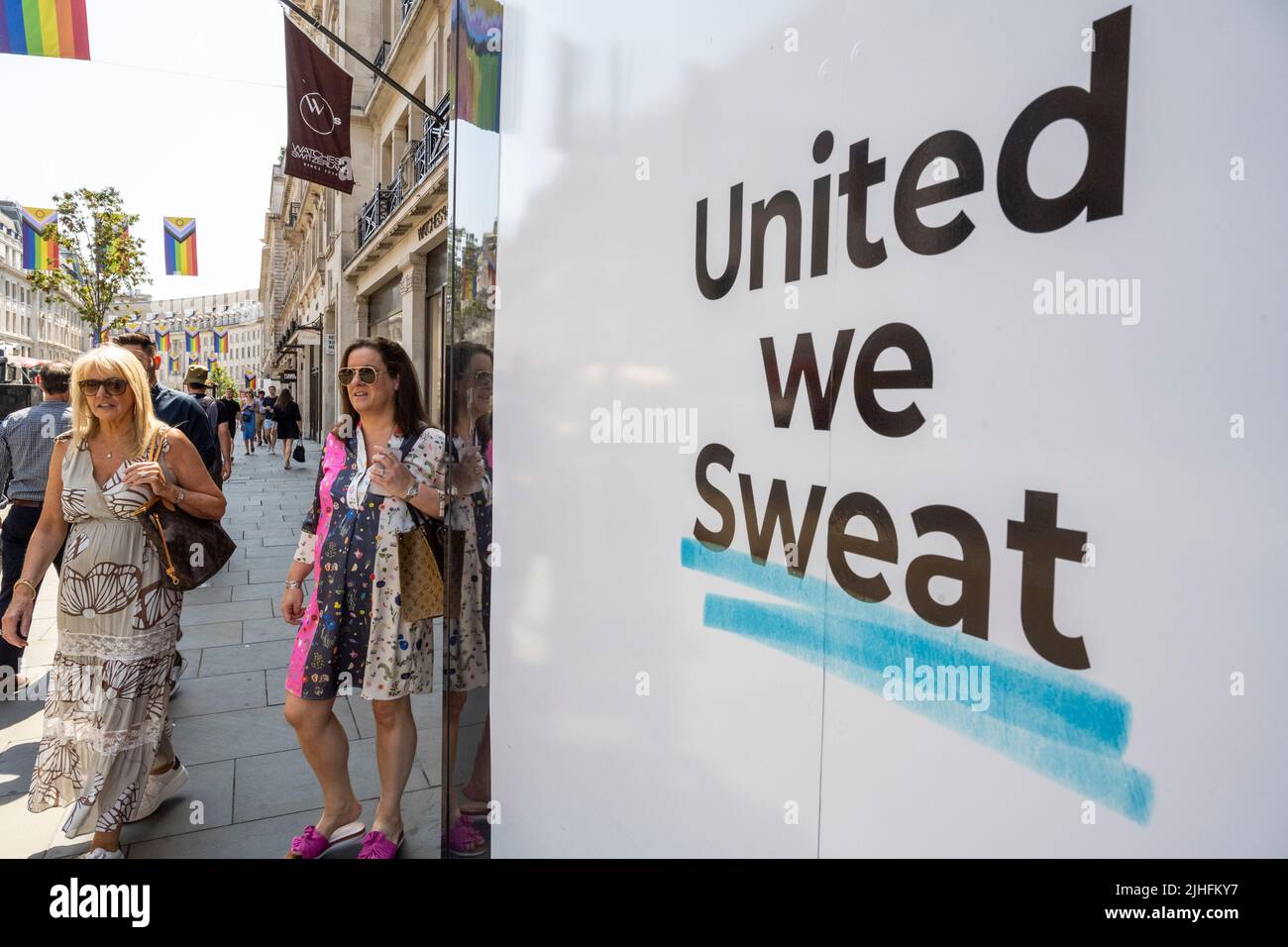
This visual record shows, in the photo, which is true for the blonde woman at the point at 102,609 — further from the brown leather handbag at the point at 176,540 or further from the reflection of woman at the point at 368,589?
the reflection of woman at the point at 368,589

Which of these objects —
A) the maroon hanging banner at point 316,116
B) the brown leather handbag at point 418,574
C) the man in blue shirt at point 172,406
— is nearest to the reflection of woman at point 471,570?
the brown leather handbag at point 418,574

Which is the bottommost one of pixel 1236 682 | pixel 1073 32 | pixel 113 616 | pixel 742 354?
pixel 113 616

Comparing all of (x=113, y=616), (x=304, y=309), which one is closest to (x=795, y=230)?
(x=113, y=616)

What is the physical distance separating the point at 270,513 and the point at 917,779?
11.5m

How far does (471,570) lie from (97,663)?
5.34 feet

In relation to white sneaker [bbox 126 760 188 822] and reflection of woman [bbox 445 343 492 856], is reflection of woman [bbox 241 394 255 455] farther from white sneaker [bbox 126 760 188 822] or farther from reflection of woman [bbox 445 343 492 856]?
reflection of woman [bbox 445 343 492 856]

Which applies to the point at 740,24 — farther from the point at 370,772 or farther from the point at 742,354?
the point at 370,772

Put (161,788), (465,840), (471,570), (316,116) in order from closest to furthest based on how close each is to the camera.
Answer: (465,840), (471,570), (161,788), (316,116)

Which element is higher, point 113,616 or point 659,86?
point 659,86

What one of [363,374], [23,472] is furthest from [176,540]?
[23,472]

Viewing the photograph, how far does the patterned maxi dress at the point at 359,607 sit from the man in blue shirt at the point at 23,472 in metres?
2.49

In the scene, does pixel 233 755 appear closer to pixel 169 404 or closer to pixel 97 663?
pixel 97 663

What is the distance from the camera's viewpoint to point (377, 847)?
108 inches

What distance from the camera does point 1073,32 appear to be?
0.81 metres
